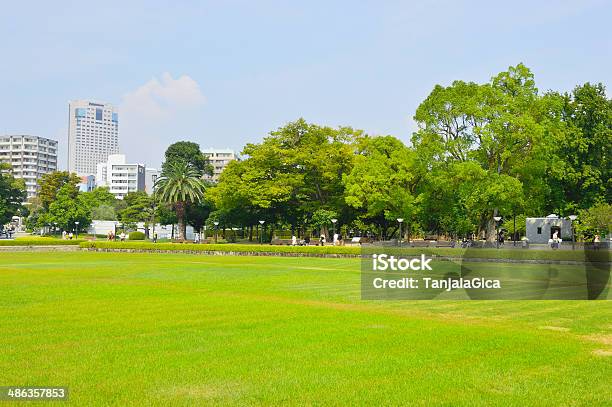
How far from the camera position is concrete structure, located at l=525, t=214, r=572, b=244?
6319 cm

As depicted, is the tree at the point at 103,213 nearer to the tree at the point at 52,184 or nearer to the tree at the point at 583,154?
the tree at the point at 52,184

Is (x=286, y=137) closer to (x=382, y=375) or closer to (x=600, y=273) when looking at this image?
(x=600, y=273)

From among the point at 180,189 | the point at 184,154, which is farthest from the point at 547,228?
the point at 184,154

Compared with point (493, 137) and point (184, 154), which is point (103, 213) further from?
point (493, 137)

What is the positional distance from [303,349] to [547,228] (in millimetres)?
58579

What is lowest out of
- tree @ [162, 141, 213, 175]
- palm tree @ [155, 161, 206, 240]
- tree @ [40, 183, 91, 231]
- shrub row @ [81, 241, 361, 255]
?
shrub row @ [81, 241, 361, 255]

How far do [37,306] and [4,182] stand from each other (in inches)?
4519

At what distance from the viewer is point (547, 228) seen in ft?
210

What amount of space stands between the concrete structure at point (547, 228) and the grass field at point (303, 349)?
155 feet

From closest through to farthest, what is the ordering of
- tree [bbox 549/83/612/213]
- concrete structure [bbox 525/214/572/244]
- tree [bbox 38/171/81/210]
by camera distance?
tree [bbox 549/83/612/213] < concrete structure [bbox 525/214/572/244] < tree [bbox 38/171/81/210]

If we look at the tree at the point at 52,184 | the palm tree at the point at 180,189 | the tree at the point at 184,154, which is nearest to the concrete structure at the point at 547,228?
the palm tree at the point at 180,189

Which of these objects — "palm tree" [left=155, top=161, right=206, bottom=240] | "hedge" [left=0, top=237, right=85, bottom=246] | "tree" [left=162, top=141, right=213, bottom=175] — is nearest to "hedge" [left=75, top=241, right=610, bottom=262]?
"hedge" [left=0, top=237, right=85, bottom=246]

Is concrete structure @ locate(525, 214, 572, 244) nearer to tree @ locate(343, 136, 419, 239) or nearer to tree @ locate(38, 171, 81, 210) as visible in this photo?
tree @ locate(343, 136, 419, 239)

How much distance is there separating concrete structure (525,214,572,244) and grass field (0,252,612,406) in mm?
47284
